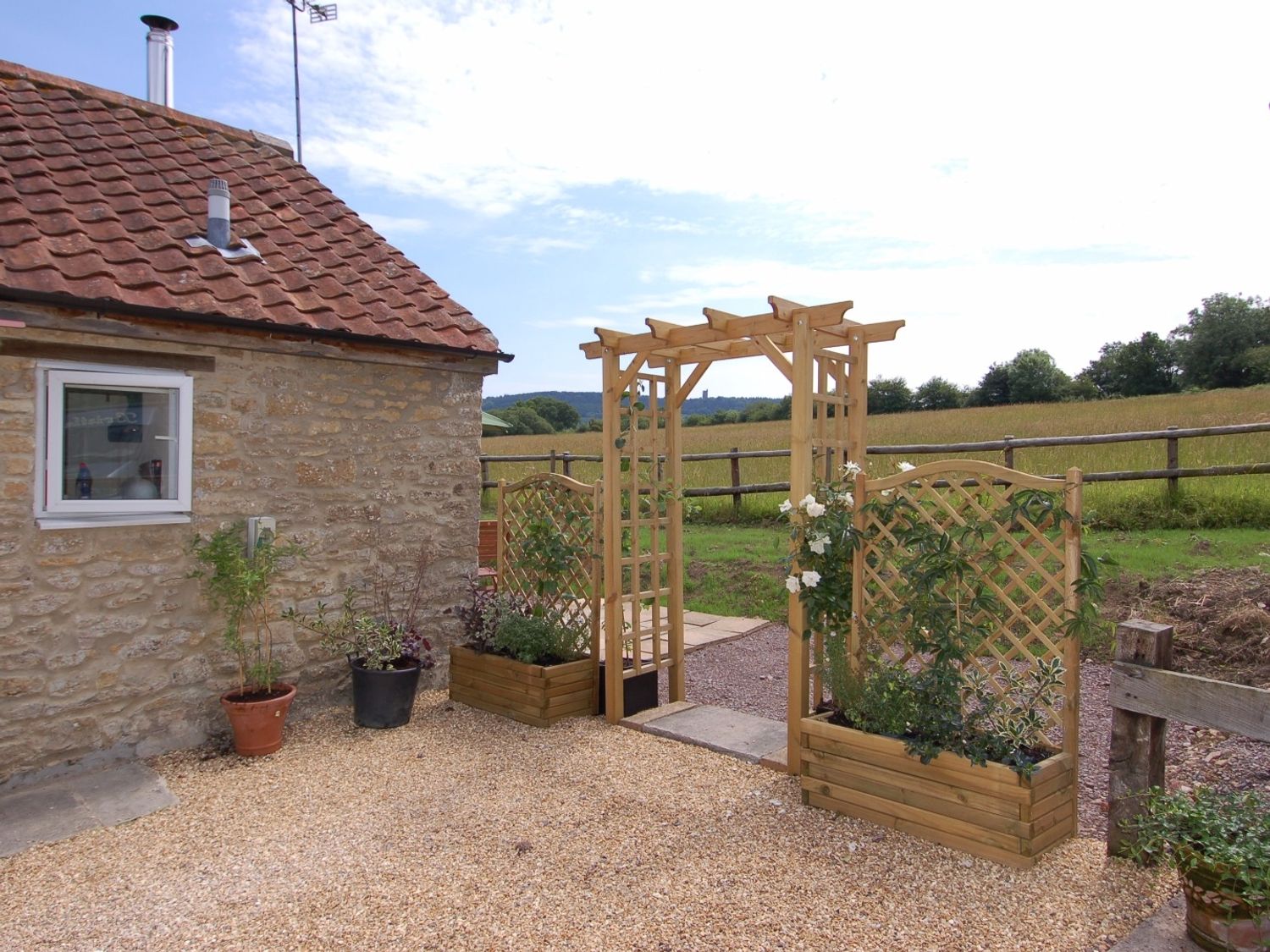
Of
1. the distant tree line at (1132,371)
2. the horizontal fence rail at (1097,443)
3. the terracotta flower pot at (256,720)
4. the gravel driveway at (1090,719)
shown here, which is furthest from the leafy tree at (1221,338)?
the terracotta flower pot at (256,720)

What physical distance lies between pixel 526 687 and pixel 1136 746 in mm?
3254

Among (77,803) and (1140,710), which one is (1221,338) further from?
(77,803)

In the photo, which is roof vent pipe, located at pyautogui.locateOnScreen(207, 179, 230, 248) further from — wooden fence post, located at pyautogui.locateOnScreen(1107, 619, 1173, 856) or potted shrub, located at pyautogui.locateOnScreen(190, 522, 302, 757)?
wooden fence post, located at pyautogui.locateOnScreen(1107, 619, 1173, 856)

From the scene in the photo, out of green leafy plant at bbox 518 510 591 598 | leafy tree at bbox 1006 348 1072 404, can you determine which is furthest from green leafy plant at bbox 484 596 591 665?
leafy tree at bbox 1006 348 1072 404

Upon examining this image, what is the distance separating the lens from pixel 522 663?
206 inches

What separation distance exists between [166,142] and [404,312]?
2481 mm

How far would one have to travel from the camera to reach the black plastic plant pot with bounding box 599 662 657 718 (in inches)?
206

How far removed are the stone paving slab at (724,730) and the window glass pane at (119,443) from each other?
10.5ft

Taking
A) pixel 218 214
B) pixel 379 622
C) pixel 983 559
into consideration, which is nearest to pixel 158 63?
pixel 218 214

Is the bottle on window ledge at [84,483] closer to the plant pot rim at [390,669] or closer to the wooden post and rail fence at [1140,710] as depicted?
the plant pot rim at [390,669]

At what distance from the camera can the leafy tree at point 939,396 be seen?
4288cm

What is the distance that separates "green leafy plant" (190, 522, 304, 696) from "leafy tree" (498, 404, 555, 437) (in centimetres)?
3636

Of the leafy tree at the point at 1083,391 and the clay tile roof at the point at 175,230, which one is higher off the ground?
the leafy tree at the point at 1083,391

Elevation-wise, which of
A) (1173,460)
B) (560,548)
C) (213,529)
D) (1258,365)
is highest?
(1258,365)
